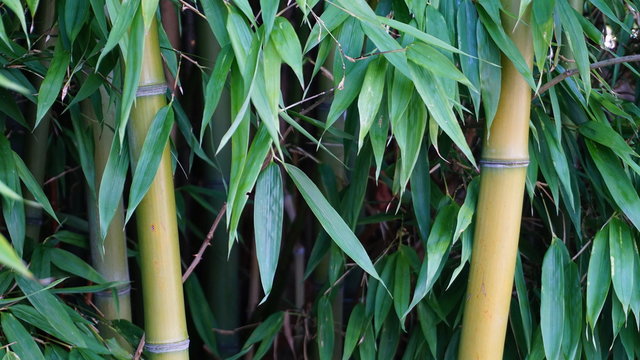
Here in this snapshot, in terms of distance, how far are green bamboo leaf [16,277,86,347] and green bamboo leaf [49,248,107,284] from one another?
0.12 meters

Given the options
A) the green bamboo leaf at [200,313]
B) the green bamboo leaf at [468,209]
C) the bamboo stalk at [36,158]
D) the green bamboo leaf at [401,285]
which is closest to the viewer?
the green bamboo leaf at [468,209]

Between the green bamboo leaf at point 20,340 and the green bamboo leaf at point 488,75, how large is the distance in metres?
0.50

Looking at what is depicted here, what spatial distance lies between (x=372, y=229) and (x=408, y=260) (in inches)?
22.6

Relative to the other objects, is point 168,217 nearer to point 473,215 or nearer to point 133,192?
point 133,192

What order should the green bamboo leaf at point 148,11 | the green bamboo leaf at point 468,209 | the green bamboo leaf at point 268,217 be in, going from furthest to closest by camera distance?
the green bamboo leaf at point 468,209 → the green bamboo leaf at point 268,217 → the green bamboo leaf at point 148,11

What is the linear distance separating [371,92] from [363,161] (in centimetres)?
24

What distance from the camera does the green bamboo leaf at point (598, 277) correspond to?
2.68ft

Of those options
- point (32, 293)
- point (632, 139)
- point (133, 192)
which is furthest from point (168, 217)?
point (632, 139)

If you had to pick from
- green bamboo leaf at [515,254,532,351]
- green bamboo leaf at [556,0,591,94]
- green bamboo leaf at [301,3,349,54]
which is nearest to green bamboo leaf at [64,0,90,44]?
green bamboo leaf at [301,3,349,54]

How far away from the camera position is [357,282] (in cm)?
148

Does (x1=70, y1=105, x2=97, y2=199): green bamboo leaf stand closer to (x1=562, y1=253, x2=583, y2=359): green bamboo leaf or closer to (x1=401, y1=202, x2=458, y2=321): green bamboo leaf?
(x1=401, y1=202, x2=458, y2=321): green bamboo leaf

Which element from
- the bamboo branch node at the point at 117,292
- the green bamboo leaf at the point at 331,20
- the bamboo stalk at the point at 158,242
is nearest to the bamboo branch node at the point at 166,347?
the bamboo stalk at the point at 158,242

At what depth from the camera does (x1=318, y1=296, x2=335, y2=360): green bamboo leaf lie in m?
0.96

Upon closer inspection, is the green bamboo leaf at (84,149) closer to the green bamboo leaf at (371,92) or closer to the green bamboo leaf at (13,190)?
the green bamboo leaf at (13,190)
